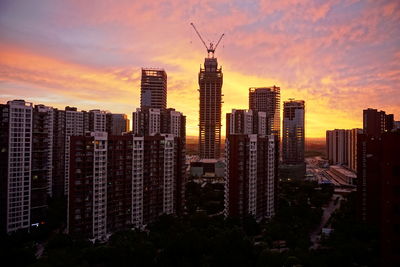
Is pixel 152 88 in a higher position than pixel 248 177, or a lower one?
higher

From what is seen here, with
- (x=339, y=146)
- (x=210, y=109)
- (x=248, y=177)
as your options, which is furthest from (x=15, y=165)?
(x=339, y=146)

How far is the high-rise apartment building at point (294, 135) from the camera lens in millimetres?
40469

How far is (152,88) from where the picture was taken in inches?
1561

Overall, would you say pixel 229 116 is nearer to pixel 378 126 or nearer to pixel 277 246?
pixel 378 126

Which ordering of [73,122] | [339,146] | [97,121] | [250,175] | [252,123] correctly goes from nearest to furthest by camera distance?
[250,175], [73,122], [97,121], [252,123], [339,146]

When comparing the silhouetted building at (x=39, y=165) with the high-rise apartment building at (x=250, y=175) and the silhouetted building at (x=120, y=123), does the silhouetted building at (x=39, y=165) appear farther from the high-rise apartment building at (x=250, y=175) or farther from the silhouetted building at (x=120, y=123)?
the silhouetted building at (x=120, y=123)

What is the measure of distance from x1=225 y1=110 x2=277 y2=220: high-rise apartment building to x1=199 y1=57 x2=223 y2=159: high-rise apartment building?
24373 millimetres

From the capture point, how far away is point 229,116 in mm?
29172

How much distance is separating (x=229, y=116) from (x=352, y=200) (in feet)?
44.5

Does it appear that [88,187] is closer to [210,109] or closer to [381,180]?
[381,180]

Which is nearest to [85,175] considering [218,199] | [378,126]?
[218,199]

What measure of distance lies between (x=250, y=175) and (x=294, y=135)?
26474 millimetres

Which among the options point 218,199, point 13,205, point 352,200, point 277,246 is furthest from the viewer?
point 218,199

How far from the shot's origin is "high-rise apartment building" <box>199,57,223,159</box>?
42.9 m
